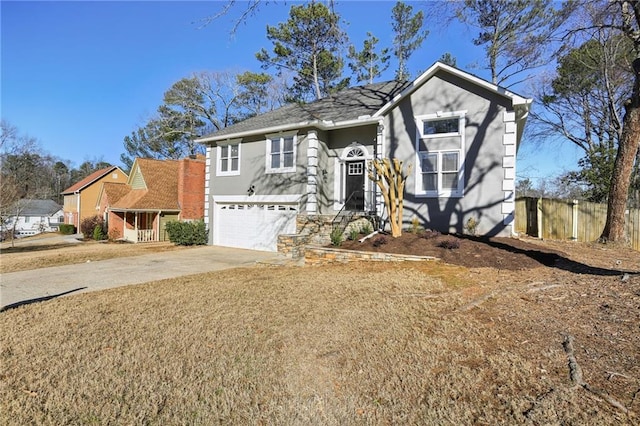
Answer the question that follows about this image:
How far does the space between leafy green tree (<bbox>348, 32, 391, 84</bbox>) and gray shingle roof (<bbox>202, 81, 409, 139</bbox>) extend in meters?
8.73

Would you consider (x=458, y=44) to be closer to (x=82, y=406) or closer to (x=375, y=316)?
(x=375, y=316)

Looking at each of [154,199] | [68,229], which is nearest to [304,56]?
[154,199]

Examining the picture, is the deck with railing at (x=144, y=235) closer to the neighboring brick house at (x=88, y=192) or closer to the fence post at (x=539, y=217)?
the neighboring brick house at (x=88, y=192)

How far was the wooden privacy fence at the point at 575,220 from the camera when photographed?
41.9 feet

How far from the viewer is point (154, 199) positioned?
2275cm

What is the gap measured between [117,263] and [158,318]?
25.9 ft

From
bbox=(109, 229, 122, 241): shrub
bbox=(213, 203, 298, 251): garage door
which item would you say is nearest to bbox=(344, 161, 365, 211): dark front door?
bbox=(213, 203, 298, 251): garage door

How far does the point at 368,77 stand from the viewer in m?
24.9

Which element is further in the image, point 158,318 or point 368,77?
point 368,77

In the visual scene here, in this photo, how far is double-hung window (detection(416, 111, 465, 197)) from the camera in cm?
1120

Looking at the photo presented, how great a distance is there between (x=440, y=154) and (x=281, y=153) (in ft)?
21.1

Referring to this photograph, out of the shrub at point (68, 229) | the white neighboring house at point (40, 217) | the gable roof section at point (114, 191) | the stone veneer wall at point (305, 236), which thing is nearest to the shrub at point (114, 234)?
the gable roof section at point (114, 191)

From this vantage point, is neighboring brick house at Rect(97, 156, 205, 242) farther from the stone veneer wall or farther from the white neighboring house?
the white neighboring house

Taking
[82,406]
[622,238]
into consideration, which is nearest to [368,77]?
[622,238]
